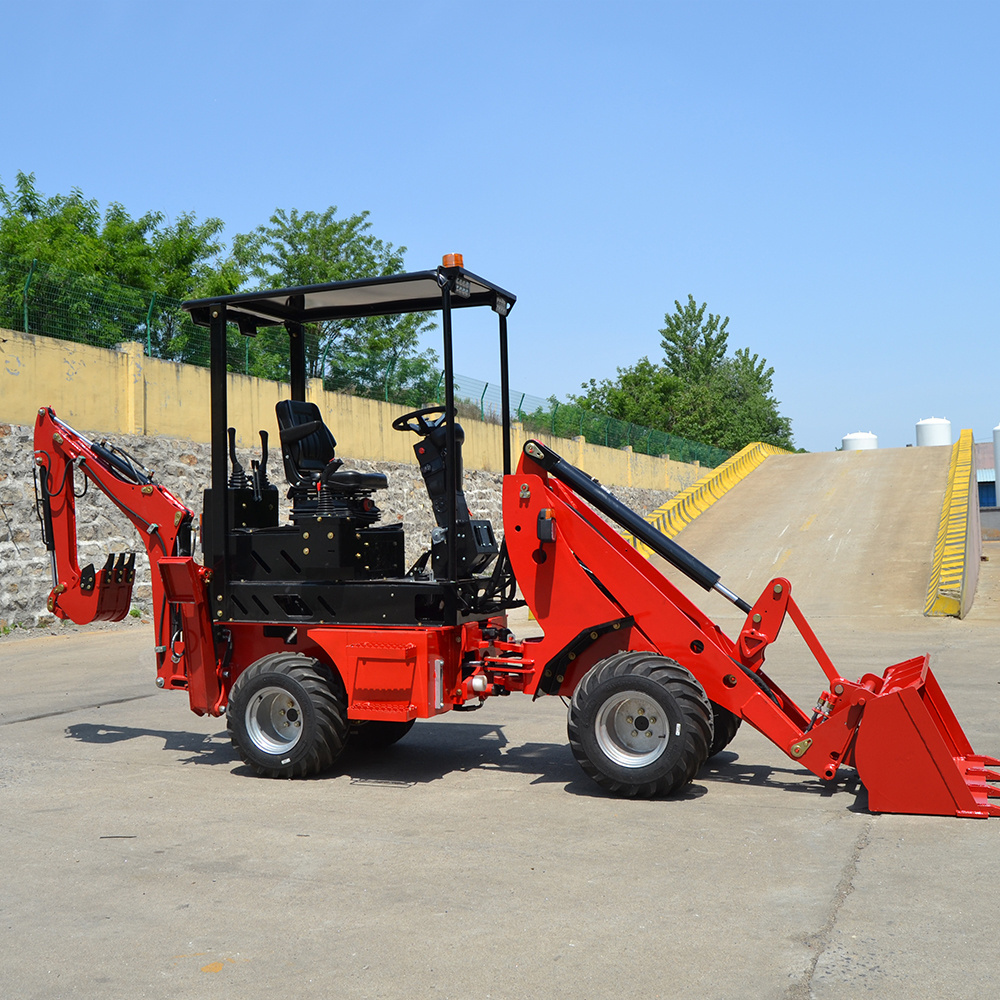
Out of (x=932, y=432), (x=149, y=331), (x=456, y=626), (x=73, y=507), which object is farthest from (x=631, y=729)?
(x=932, y=432)

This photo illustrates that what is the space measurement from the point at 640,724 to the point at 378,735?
2.23m

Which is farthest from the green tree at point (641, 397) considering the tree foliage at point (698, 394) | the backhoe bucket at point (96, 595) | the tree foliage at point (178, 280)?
the backhoe bucket at point (96, 595)

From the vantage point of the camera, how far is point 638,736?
607 cm

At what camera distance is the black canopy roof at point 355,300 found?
6.78 m

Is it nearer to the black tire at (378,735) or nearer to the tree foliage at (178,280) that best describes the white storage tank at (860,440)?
the tree foliage at (178,280)

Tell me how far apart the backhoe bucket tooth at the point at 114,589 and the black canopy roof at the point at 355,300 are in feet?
6.40

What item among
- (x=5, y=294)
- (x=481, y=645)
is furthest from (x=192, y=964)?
(x=5, y=294)

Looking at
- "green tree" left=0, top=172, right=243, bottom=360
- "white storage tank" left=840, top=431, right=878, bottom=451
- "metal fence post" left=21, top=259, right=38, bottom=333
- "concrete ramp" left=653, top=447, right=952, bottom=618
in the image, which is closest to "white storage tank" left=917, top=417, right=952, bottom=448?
"white storage tank" left=840, top=431, right=878, bottom=451

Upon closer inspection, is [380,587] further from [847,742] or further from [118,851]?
[847,742]

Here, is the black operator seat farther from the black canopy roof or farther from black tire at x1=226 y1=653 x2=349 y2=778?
black tire at x1=226 y1=653 x2=349 y2=778

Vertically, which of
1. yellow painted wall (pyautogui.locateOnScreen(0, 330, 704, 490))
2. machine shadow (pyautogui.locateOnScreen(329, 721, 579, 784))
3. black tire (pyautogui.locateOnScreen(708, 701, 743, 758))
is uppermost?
yellow painted wall (pyautogui.locateOnScreen(0, 330, 704, 490))

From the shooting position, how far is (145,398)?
642 inches

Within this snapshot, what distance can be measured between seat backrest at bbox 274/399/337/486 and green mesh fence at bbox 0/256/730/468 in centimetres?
108

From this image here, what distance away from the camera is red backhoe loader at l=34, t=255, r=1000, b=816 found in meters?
5.84
